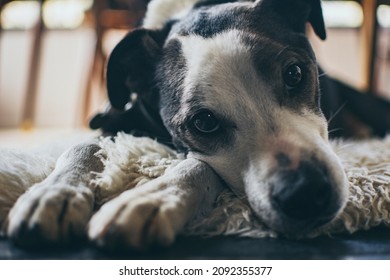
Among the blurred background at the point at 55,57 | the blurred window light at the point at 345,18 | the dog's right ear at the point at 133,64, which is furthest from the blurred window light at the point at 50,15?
the dog's right ear at the point at 133,64

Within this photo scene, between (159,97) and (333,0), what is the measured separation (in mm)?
2298

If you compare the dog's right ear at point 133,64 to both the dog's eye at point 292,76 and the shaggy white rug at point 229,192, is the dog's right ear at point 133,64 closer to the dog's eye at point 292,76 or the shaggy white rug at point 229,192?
the shaggy white rug at point 229,192

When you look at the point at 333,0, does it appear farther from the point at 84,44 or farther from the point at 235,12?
the point at 84,44

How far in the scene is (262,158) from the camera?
3.11ft

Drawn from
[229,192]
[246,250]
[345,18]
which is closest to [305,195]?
[246,250]

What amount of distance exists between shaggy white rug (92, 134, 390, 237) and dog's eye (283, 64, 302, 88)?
0.27 metres

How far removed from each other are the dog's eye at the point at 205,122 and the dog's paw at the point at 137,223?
1.13 ft

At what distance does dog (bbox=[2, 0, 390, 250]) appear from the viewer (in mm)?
796

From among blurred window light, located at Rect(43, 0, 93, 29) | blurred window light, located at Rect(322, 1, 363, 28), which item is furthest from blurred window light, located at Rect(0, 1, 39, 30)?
blurred window light, located at Rect(322, 1, 363, 28)

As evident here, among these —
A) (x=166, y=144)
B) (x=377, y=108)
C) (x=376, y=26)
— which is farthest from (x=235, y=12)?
(x=376, y=26)

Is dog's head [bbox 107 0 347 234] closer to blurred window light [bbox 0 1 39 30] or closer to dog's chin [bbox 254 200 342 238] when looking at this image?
dog's chin [bbox 254 200 342 238]

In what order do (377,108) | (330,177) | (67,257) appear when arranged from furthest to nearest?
(377,108), (330,177), (67,257)

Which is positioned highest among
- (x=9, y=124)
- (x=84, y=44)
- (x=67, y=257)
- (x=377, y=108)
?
(x=67, y=257)

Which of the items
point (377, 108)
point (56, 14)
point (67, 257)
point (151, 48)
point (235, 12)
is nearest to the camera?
point (67, 257)
